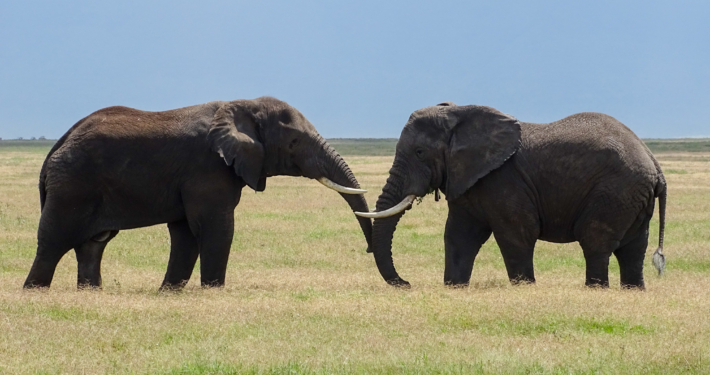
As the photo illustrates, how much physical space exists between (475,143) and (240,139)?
3.06 m

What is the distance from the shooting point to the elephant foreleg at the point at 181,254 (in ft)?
45.1

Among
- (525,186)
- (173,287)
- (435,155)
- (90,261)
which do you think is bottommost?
(173,287)

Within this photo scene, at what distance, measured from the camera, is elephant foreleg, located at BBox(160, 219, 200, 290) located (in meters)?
13.7

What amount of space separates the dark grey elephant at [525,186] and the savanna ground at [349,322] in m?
0.56

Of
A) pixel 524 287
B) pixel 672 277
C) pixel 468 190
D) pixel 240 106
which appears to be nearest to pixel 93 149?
pixel 240 106

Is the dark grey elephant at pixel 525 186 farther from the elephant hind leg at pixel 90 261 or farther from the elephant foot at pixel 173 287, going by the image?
the elephant hind leg at pixel 90 261

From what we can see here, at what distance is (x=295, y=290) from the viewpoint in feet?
43.6

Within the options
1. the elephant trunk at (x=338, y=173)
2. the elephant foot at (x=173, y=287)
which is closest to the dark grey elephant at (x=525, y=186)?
the elephant trunk at (x=338, y=173)

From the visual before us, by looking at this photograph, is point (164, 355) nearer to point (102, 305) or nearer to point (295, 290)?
point (102, 305)

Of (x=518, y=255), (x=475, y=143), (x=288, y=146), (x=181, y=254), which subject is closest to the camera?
(x=518, y=255)

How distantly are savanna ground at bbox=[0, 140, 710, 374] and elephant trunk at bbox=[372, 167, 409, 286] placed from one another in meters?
0.26

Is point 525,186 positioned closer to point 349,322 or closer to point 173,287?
point 349,322

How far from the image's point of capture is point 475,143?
1323 cm

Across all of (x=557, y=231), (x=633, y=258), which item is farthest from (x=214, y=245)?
(x=633, y=258)
